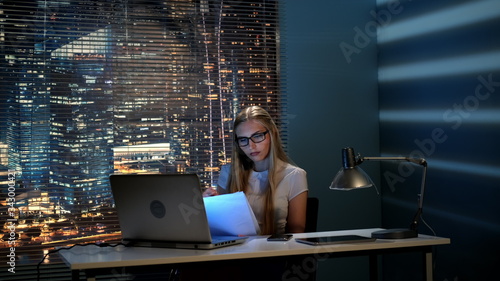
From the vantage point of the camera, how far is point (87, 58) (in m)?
4.00

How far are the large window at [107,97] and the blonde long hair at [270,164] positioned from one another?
0.84 metres

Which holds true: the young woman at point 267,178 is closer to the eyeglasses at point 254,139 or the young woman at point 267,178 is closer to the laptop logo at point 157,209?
the eyeglasses at point 254,139

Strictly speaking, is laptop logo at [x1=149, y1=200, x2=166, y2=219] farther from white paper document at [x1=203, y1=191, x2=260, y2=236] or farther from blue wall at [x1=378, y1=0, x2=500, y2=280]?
blue wall at [x1=378, y1=0, x2=500, y2=280]

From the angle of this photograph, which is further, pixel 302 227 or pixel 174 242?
pixel 302 227

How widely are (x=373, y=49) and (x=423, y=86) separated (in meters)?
0.70

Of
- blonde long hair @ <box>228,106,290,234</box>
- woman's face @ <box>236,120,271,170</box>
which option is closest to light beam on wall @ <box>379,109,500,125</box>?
blonde long hair @ <box>228,106,290,234</box>

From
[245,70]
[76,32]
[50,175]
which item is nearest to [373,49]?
[245,70]

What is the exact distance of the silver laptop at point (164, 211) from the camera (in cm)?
239

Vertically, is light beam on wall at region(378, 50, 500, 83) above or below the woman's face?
above

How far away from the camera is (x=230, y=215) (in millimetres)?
2682

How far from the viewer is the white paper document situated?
262 cm

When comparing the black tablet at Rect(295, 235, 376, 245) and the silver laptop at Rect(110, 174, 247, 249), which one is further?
the black tablet at Rect(295, 235, 376, 245)

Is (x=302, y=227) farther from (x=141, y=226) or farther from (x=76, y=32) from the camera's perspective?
(x=76, y=32)

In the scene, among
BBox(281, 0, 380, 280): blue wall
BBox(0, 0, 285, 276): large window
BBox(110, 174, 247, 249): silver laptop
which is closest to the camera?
BBox(110, 174, 247, 249): silver laptop
